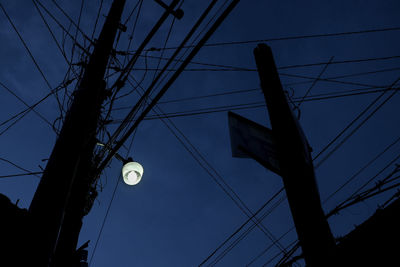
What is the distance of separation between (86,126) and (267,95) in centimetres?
240

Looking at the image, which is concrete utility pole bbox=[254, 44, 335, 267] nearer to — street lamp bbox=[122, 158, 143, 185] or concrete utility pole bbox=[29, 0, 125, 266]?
concrete utility pole bbox=[29, 0, 125, 266]

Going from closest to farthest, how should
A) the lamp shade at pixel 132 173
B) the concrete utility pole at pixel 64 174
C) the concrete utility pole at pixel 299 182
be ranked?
the concrete utility pole at pixel 64 174, the concrete utility pole at pixel 299 182, the lamp shade at pixel 132 173

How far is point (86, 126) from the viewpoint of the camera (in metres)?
2.91

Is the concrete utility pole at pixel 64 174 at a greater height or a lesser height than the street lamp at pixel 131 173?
lesser

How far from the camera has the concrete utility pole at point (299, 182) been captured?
7.84ft

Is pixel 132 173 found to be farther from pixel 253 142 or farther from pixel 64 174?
pixel 64 174

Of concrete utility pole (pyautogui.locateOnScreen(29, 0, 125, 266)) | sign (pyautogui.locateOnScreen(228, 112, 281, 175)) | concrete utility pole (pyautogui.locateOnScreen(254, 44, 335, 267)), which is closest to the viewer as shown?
concrete utility pole (pyautogui.locateOnScreen(29, 0, 125, 266))

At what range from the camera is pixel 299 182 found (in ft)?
9.29

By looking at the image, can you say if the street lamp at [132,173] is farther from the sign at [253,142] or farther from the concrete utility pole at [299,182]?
the concrete utility pole at [299,182]

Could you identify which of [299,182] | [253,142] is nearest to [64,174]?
[253,142]

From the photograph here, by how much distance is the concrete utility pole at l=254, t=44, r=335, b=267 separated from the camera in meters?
2.39

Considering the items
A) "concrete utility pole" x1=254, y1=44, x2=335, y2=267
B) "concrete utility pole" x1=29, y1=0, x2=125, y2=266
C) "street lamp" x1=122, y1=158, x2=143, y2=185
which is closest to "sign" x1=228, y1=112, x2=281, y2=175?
"concrete utility pole" x1=254, y1=44, x2=335, y2=267

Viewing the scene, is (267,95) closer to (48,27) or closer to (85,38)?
(85,38)

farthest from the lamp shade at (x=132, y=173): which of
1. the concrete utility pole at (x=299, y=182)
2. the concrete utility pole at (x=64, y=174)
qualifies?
the concrete utility pole at (x=299, y=182)
